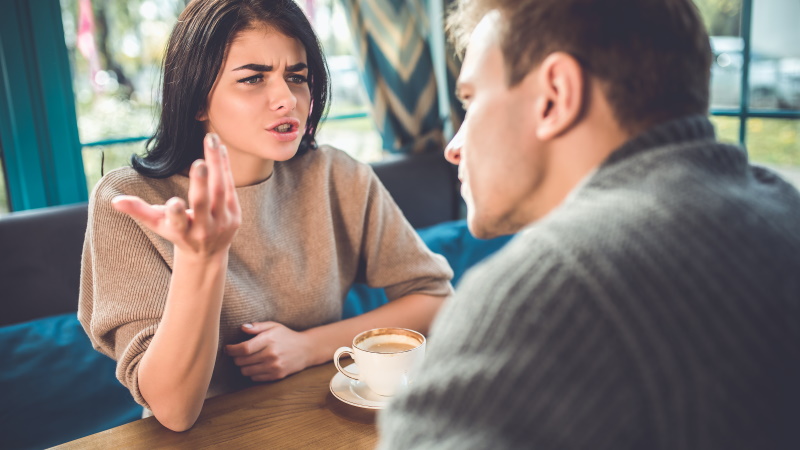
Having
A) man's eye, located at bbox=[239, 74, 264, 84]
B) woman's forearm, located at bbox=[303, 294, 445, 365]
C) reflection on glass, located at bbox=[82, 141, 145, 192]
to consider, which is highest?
man's eye, located at bbox=[239, 74, 264, 84]

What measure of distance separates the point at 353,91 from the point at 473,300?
2326mm

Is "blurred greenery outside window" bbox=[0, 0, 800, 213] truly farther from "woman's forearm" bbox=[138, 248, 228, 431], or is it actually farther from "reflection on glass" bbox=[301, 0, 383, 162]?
"woman's forearm" bbox=[138, 248, 228, 431]

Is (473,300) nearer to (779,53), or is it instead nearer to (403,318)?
(403,318)

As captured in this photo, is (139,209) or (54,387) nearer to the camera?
(139,209)

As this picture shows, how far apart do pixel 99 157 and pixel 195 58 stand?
41.9 inches

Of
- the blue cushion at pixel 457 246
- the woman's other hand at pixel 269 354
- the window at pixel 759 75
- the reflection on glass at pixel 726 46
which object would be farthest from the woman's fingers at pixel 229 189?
the reflection on glass at pixel 726 46

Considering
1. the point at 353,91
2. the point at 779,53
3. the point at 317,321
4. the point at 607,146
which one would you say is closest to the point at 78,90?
the point at 353,91

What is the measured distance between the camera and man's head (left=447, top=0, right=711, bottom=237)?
631mm

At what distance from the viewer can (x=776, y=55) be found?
244 centimetres

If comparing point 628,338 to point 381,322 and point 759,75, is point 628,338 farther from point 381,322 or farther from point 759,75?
point 759,75

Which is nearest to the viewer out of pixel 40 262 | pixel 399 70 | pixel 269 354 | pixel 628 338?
pixel 628 338

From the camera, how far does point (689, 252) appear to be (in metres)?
0.49

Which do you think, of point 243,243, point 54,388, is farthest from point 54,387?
point 243,243

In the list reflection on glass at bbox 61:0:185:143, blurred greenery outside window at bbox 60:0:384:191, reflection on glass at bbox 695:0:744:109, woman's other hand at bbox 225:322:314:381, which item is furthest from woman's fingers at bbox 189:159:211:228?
reflection on glass at bbox 695:0:744:109
